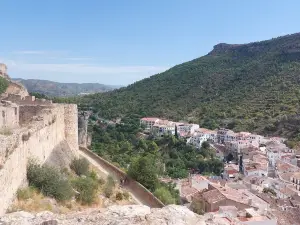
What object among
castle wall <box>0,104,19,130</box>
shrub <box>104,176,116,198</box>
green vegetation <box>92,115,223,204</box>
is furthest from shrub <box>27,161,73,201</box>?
green vegetation <box>92,115,223,204</box>

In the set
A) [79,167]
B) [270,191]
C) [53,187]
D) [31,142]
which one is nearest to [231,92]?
[270,191]

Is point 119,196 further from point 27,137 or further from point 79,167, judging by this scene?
point 27,137

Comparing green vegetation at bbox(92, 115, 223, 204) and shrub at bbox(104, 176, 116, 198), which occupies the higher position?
shrub at bbox(104, 176, 116, 198)

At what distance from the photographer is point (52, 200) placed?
33.6ft

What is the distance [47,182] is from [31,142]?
1239 millimetres

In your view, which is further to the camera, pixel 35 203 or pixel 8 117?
pixel 8 117

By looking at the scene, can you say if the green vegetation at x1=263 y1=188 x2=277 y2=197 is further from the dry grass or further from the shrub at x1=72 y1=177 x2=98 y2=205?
the dry grass

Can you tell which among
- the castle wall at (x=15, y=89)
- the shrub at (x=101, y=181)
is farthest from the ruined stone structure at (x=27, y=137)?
the castle wall at (x=15, y=89)

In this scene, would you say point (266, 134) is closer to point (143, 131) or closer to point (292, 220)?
point (143, 131)

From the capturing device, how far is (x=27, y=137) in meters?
10.1

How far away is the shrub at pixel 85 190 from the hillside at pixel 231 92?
56152 mm

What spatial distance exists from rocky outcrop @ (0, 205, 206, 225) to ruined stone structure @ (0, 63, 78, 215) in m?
3.61

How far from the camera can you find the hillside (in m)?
70.1

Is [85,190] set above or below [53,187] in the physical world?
below
